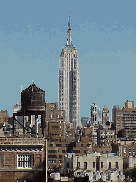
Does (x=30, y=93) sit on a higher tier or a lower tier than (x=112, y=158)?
higher

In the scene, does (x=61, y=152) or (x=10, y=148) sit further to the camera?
(x=61, y=152)

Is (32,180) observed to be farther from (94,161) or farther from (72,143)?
(72,143)

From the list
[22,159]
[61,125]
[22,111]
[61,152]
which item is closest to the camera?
[22,159]

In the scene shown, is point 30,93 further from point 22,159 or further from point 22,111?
point 22,159

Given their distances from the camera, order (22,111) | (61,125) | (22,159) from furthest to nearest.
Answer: (61,125), (22,111), (22,159)

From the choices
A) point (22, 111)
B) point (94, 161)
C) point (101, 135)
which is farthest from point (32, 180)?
point (101, 135)

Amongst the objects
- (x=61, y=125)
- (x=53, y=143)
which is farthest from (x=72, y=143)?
(x=61, y=125)
